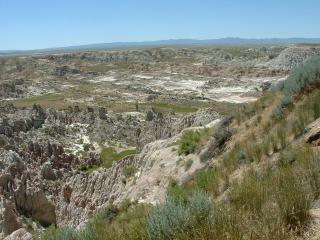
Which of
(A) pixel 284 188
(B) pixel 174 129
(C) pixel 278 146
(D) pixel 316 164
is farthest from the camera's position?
(B) pixel 174 129

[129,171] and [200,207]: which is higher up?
[200,207]

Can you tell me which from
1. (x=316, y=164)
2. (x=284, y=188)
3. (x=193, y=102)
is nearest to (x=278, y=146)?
(x=316, y=164)

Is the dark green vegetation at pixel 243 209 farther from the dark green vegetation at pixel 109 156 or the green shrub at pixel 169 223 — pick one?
the dark green vegetation at pixel 109 156

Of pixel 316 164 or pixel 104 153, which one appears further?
pixel 104 153

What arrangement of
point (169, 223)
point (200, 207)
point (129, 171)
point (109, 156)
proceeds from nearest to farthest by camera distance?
point (169, 223)
point (200, 207)
point (129, 171)
point (109, 156)

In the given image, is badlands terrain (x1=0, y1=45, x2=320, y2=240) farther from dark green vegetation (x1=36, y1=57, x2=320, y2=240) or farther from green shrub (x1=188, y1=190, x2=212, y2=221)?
green shrub (x1=188, y1=190, x2=212, y2=221)

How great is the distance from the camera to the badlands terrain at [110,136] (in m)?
15.2

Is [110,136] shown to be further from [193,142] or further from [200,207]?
[200,207]

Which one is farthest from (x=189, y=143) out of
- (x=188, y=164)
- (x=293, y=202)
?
(x=293, y=202)

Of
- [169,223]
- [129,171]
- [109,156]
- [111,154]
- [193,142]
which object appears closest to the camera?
[169,223]

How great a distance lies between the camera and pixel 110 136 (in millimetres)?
45094

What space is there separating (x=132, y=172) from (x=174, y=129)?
12927 mm

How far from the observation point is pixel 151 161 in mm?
18359

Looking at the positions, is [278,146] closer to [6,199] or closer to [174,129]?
[6,199]
